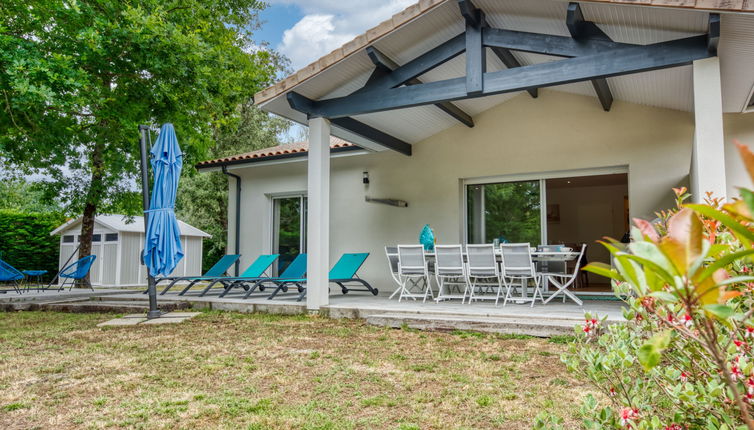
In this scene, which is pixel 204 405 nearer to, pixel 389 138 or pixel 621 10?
pixel 621 10

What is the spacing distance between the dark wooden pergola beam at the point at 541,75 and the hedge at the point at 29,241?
13.2 m

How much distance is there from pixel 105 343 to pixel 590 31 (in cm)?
591

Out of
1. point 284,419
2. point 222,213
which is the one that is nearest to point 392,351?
point 284,419

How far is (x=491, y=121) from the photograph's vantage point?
877cm

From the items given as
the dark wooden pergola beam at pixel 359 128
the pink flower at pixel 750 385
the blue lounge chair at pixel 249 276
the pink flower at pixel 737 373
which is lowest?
the blue lounge chair at pixel 249 276

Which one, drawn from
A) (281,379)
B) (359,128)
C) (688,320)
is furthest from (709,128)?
(359,128)

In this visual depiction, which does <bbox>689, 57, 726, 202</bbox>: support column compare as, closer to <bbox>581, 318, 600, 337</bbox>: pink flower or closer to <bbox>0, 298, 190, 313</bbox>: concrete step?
<bbox>581, 318, 600, 337</bbox>: pink flower

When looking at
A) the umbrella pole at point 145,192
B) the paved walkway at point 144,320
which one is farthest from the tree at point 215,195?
the umbrella pole at point 145,192

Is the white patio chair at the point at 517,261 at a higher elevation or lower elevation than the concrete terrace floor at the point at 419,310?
higher

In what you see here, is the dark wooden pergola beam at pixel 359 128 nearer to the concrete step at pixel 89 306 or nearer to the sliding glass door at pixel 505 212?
the sliding glass door at pixel 505 212

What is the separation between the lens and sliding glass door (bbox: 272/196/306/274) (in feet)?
35.9

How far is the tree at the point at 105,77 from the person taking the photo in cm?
694

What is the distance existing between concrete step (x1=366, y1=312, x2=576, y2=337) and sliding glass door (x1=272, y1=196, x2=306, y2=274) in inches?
198

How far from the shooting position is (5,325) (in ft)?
21.8
